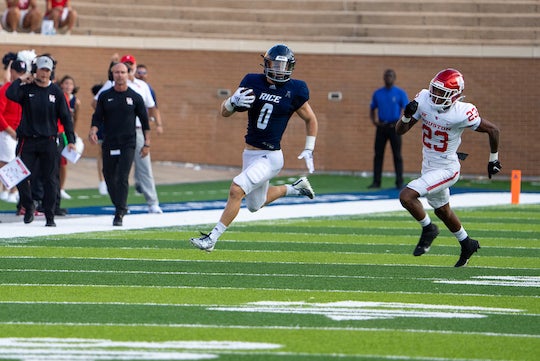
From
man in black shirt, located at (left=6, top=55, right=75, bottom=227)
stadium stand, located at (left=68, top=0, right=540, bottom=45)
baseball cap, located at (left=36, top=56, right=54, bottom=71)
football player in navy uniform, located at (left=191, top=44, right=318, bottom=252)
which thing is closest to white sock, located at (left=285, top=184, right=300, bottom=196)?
football player in navy uniform, located at (left=191, top=44, right=318, bottom=252)

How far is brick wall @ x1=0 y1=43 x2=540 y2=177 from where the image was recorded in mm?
25250

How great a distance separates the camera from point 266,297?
959cm

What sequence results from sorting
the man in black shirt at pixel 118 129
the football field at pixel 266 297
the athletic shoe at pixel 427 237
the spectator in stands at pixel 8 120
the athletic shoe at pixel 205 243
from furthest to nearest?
the spectator in stands at pixel 8 120 → the man in black shirt at pixel 118 129 → the athletic shoe at pixel 427 237 → the athletic shoe at pixel 205 243 → the football field at pixel 266 297

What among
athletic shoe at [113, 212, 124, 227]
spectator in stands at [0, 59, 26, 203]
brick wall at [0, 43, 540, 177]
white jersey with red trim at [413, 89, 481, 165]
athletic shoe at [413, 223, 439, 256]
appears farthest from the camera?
brick wall at [0, 43, 540, 177]

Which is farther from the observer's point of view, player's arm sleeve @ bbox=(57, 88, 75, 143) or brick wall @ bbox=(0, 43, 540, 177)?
brick wall @ bbox=(0, 43, 540, 177)

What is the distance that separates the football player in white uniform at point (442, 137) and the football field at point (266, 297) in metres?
0.51

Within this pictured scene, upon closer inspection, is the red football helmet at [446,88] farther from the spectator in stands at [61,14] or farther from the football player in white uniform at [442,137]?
the spectator in stands at [61,14]

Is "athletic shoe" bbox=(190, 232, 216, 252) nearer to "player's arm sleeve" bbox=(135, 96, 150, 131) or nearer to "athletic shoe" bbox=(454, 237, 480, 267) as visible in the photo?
"athletic shoe" bbox=(454, 237, 480, 267)

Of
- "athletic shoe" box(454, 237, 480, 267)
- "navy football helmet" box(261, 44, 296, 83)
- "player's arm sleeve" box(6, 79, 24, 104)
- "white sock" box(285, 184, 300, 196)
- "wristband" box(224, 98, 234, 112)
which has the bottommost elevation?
"athletic shoe" box(454, 237, 480, 267)

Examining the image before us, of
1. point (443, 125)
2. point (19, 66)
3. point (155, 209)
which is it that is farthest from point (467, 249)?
point (19, 66)

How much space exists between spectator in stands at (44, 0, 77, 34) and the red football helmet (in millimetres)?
15215

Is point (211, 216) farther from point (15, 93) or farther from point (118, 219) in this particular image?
point (15, 93)

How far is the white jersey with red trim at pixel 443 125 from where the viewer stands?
37.6ft

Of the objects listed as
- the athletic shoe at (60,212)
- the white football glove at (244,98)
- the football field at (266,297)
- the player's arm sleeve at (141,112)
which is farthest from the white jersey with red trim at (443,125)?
the athletic shoe at (60,212)
